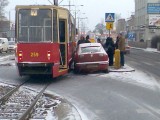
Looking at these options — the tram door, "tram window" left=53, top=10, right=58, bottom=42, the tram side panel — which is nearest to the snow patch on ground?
the tram door

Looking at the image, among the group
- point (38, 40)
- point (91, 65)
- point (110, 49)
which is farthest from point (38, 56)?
point (110, 49)

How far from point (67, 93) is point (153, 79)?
5.29m

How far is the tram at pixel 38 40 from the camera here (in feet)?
61.5

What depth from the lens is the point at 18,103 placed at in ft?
44.5

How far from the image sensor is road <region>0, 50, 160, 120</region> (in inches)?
461

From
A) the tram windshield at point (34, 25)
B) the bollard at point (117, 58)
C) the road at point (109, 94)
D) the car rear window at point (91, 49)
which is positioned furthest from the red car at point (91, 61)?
the tram windshield at point (34, 25)

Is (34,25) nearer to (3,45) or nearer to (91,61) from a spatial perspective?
(91,61)

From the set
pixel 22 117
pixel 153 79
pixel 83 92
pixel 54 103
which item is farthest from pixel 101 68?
pixel 22 117

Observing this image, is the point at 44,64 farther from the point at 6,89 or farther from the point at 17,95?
the point at 17,95

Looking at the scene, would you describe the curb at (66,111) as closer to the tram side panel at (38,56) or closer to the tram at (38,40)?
the tram side panel at (38,56)

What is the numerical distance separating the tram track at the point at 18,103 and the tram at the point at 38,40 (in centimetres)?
161

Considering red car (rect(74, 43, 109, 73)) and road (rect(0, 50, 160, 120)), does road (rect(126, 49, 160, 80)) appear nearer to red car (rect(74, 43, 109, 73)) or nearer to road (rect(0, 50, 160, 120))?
road (rect(0, 50, 160, 120))

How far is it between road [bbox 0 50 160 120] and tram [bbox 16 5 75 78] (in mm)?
761

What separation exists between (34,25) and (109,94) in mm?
5435
